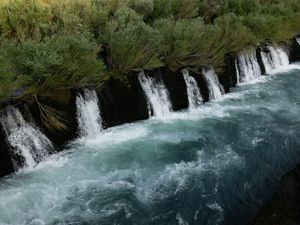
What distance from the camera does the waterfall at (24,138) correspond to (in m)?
15.2

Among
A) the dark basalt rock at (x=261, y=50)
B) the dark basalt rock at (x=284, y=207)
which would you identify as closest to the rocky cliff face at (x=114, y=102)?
the dark basalt rock at (x=261, y=50)

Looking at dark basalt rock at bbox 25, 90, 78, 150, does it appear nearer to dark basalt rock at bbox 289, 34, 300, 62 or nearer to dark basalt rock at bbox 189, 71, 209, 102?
dark basalt rock at bbox 189, 71, 209, 102

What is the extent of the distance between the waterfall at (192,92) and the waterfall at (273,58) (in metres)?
8.04

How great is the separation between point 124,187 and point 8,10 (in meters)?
9.28

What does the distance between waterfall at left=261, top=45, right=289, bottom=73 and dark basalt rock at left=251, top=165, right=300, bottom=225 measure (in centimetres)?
1511

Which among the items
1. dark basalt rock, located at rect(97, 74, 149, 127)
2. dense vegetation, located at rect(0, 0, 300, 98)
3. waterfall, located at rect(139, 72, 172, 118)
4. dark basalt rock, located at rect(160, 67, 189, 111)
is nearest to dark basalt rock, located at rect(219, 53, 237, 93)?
dense vegetation, located at rect(0, 0, 300, 98)

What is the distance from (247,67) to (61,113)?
13767mm

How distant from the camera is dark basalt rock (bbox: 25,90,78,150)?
16156 millimetres

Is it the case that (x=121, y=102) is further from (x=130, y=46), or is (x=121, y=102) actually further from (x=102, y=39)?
(x=102, y=39)

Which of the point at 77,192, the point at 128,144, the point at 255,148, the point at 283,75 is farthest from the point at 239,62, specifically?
the point at 77,192

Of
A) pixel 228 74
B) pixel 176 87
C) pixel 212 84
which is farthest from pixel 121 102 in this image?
pixel 228 74

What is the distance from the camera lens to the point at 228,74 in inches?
986

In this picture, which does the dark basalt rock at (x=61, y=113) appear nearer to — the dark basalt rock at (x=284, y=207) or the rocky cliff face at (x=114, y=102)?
the rocky cliff face at (x=114, y=102)

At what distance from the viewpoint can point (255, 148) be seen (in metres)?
17.5
